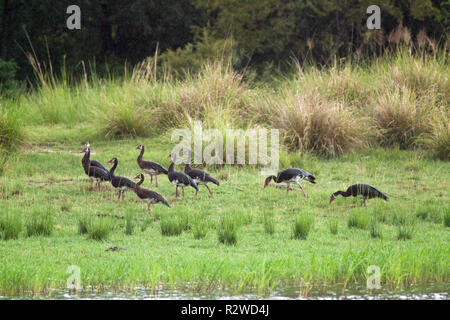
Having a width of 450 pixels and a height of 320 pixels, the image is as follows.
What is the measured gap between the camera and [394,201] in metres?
11.1

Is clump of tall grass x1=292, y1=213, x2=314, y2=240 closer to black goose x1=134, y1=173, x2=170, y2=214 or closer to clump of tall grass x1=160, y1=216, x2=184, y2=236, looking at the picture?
clump of tall grass x1=160, y1=216, x2=184, y2=236

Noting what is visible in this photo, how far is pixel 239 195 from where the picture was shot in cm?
1148

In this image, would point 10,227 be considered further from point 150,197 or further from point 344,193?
point 344,193

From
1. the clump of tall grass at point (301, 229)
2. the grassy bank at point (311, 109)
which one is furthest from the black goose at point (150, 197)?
the grassy bank at point (311, 109)

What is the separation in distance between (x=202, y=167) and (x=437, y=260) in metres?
6.27

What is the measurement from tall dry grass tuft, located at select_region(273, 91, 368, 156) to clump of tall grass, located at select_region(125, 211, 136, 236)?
526 centimetres

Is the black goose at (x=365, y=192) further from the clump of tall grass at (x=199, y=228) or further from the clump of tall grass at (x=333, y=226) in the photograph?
the clump of tall grass at (x=199, y=228)

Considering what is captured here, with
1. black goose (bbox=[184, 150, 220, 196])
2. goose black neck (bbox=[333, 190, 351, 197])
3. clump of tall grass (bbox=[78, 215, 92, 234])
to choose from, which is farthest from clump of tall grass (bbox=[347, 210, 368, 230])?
clump of tall grass (bbox=[78, 215, 92, 234])

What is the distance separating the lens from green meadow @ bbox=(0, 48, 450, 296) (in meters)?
7.29

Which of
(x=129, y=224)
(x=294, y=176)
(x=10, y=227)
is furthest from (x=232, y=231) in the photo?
(x=294, y=176)
